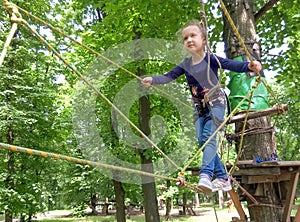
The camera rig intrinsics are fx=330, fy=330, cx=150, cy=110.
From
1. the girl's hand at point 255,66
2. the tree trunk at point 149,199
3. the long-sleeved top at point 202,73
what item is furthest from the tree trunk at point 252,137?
the tree trunk at point 149,199

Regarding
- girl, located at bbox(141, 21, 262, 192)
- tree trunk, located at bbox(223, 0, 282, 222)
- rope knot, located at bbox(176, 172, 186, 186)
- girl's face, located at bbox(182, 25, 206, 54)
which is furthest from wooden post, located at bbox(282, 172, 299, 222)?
girl's face, located at bbox(182, 25, 206, 54)

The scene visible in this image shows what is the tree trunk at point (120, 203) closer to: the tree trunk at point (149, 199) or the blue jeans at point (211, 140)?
the tree trunk at point (149, 199)

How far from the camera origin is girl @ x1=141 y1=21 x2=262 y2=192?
2527mm

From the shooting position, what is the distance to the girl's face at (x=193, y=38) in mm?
2684

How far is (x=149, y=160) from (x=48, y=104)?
3.34 meters

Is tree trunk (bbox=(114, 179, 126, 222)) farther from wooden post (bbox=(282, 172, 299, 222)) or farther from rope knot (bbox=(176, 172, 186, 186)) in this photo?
rope knot (bbox=(176, 172, 186, 186))

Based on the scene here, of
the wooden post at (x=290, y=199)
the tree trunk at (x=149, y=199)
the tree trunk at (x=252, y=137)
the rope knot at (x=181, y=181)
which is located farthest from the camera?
the tree trunk at (x=149, y=199)

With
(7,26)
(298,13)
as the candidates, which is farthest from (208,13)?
(7,26)

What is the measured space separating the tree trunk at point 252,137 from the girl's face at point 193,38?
118 cm

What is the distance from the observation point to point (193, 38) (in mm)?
2682

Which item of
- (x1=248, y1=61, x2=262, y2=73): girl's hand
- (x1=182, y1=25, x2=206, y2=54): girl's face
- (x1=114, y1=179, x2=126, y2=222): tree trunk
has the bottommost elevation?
(x1=114, y1=179, x2=126, y2=222): tree trunk

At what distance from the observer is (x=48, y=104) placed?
9008 mm

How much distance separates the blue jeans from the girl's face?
52cm

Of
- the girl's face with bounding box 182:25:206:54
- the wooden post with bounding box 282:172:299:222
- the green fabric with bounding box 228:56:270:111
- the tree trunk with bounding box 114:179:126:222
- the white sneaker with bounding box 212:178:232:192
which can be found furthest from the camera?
the tree trunk with bounding box 114:179:126:222
